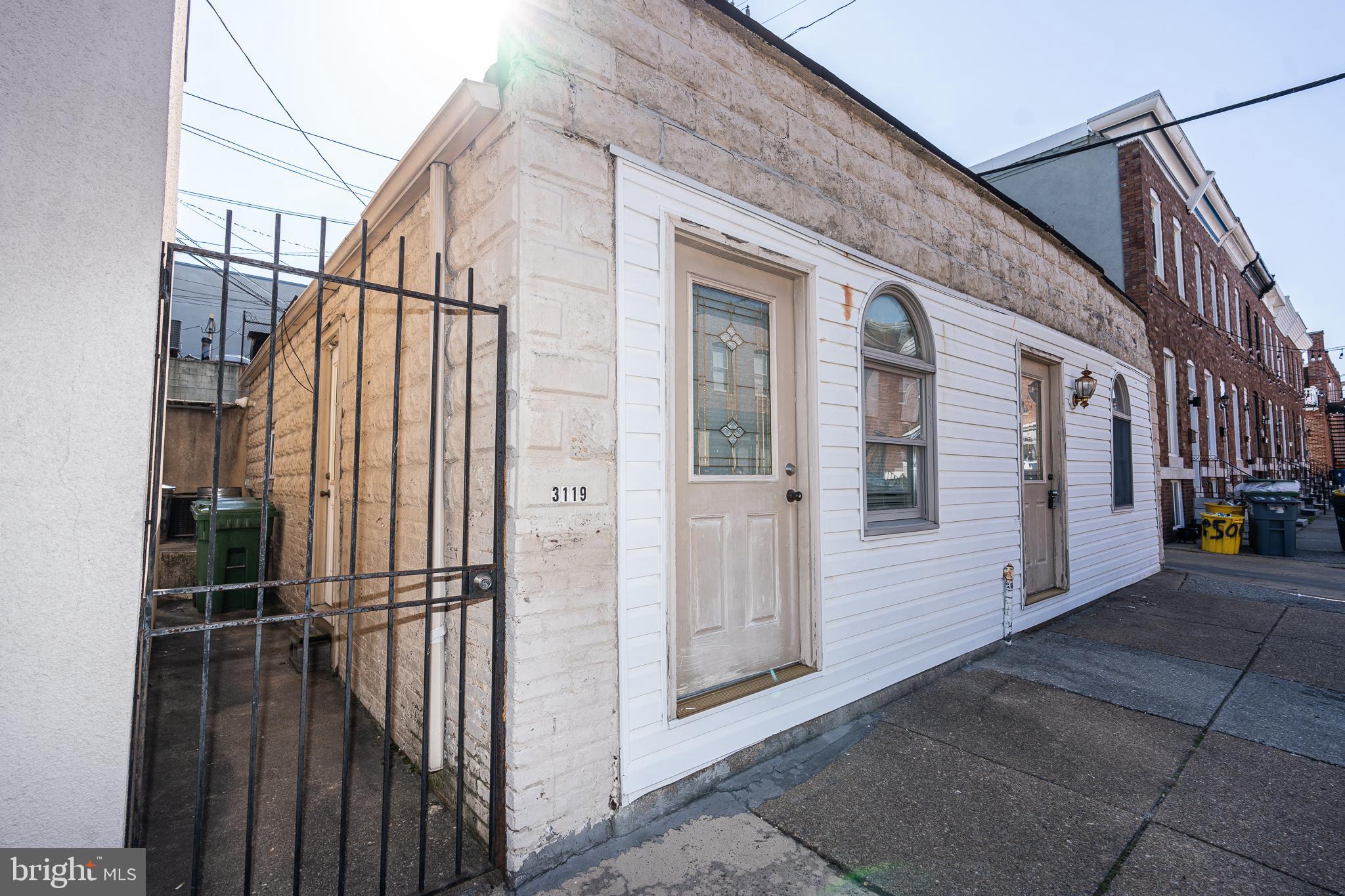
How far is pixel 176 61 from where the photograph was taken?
2004 millimetres

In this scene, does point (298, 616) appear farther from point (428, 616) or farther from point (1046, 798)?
point (1046, 798)

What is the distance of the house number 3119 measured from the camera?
2365 millimetres

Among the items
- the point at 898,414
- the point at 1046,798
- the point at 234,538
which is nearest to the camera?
the point at 1046,798

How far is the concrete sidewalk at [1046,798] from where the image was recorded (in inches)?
86.2

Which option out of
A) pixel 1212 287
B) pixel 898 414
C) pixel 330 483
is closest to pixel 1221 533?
pixel 1212 287

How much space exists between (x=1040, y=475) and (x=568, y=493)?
5363mm

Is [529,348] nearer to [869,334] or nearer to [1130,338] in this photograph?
[869,334]

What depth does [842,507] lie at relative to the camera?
138 inches

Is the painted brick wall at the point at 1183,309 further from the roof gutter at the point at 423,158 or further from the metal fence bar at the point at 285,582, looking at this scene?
the metal fence bar at the point at 285,582

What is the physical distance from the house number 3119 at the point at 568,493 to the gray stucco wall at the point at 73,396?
4.01ft

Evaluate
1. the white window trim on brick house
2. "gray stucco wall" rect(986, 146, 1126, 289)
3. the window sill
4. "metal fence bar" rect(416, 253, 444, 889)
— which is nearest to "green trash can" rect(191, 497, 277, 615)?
"metal fence bar" rect(416, 253, 444, 889)

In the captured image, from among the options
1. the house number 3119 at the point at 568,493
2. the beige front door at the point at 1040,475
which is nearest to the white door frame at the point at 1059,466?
the beige front door at the point at 1040,475

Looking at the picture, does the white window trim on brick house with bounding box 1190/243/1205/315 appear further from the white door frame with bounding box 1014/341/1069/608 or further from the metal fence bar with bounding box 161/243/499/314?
the metal fence bar with bounding box 161/243/499/314

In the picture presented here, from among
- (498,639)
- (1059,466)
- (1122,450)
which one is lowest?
(498,639)
